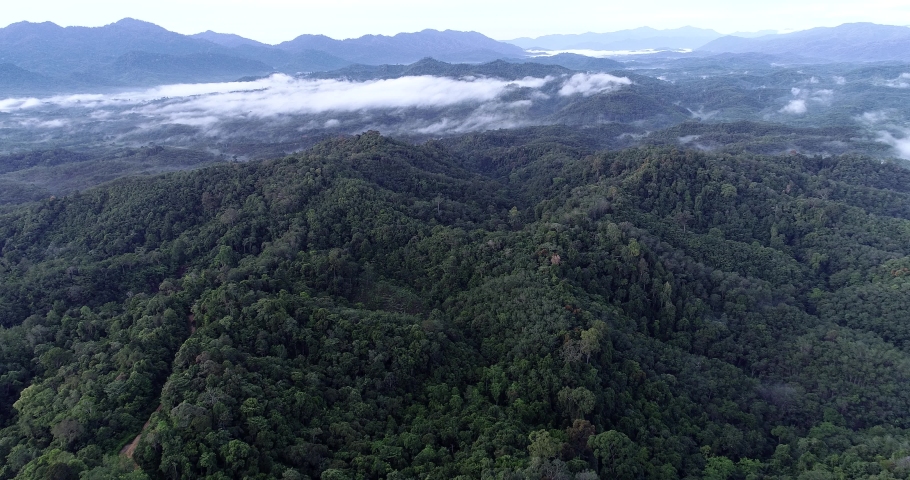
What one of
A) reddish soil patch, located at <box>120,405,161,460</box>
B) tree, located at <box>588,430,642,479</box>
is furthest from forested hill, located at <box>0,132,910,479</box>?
reddish soil patch, located at <box>120,405,161,460</box>

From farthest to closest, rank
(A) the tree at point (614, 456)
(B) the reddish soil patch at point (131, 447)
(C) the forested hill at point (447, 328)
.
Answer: (A) the tree at point (614, 456)
(C) the forested hill at point (447, 328)
(B) the reddish soil patch at point (131, 447)

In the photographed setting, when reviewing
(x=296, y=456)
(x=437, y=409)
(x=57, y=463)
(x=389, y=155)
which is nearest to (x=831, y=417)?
(x=437, y=409)

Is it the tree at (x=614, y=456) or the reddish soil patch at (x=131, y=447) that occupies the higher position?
the reddish soil patch at (x=131, y=447)

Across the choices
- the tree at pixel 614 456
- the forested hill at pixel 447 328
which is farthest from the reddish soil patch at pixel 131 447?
the tree at pixel 614 456

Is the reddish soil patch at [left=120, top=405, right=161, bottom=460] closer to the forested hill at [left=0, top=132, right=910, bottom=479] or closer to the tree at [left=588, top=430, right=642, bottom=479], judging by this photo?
the forested hill at [left=0, top=132, right=910, bottom=479]

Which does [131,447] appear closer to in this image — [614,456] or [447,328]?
[447,328]

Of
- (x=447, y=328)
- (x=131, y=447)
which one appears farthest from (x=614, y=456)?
(x=131, y=447)

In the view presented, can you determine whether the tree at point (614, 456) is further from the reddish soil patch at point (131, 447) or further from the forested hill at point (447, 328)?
the reddish soil patch at point (131, 447)

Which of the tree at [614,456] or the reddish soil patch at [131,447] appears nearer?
the reddish soil patch at [131,447]
